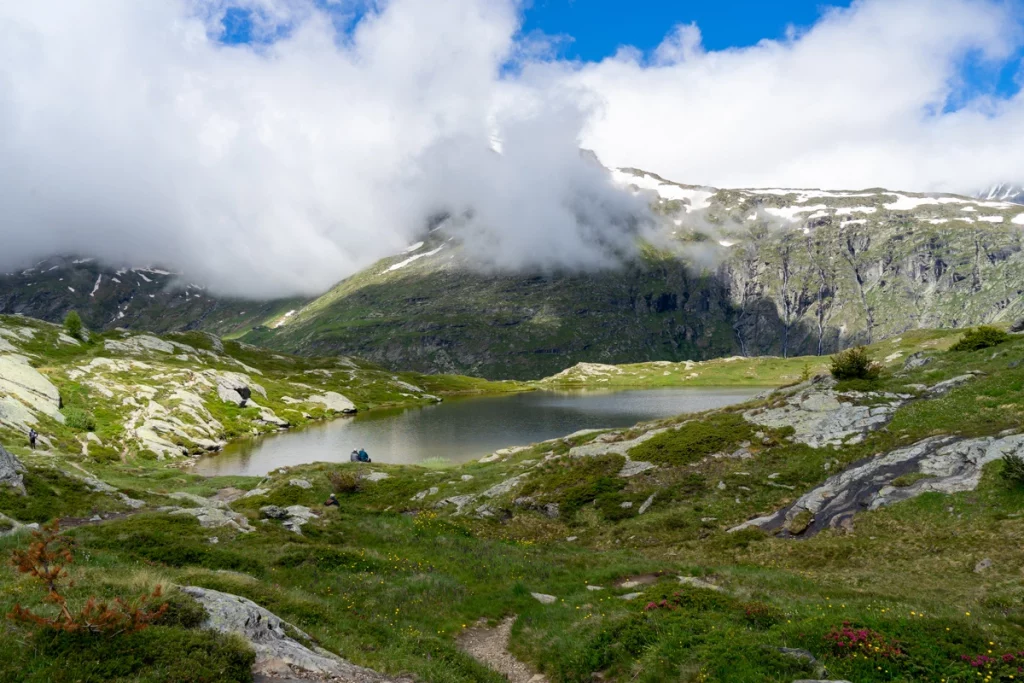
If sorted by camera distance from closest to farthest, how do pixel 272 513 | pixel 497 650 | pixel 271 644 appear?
pixel 271 644, pixel 497 650, pixel 272 513

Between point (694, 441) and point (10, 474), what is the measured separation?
147 ft

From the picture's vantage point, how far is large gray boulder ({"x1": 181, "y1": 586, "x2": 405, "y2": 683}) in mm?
11125

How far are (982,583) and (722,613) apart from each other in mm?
10976

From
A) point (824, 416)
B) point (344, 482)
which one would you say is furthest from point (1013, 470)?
point (344, 482)

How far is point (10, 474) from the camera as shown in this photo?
3062 centimetres

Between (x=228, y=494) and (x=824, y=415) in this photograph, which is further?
(x=228, y=494)

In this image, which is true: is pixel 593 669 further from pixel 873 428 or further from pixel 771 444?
pixel 873 428

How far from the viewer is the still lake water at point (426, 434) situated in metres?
93.5

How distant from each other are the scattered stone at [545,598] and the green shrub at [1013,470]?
875 inches

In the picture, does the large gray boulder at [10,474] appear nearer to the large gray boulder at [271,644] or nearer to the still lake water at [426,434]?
the large gray boulder at [271,644]

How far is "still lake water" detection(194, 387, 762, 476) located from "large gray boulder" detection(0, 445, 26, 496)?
51494 mm

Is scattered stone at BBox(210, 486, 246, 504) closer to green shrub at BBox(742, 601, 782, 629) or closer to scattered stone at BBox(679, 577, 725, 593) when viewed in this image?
scattered stone at BBox(679, 577, 725, 593)

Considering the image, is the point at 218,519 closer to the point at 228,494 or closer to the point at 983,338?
the point at 228,494

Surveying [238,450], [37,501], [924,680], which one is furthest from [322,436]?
[924,680]
